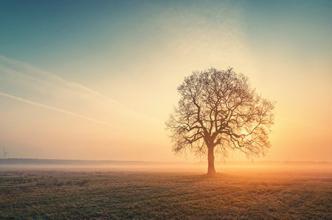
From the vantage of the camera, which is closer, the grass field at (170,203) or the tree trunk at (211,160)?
the grass field at (170,203)

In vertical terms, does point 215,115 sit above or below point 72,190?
above

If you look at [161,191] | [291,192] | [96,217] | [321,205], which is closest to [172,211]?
Result: [96,217]

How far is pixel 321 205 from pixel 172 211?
1197 centimetres

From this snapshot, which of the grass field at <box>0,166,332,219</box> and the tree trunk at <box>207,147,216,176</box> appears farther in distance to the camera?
the tree trunk at <box>207,147,216,176</box>

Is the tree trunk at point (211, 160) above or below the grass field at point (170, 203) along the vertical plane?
above

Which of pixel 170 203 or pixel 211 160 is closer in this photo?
pixel 170 203

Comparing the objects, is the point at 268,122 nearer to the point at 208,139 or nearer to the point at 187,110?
the point at 208,139

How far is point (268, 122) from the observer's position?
47469mm

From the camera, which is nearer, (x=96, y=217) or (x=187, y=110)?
(x=96, y=217)

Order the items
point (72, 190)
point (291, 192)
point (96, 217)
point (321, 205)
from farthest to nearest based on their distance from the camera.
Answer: point (72, 190), point (291, 192), point (321, 205), point (96, 217)

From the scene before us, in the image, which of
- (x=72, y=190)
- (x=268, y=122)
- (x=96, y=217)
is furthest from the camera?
(x=268, y=122)

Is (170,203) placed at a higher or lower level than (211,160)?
lower

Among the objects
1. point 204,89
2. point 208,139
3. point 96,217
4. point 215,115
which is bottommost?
point 96,217

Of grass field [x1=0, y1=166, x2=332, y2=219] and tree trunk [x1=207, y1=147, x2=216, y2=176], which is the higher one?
Answer: tree trunk [x1=207, y1=147, x2=216, y2=176]
